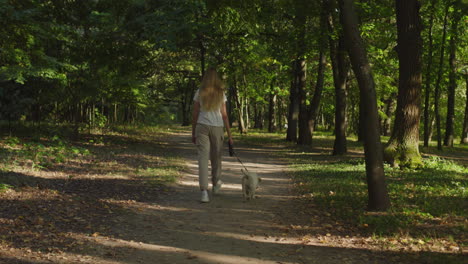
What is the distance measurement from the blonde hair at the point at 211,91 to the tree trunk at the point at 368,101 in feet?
7.79

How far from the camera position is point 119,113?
38.6 m

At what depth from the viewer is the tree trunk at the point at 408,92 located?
1266 cm

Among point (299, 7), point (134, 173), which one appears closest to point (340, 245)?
point (134, 173)

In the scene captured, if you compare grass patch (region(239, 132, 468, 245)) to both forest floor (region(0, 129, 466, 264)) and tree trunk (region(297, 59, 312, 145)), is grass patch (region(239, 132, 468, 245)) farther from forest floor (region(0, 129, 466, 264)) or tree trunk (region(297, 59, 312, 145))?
tree trunk (region(297, 59, 312, 145))

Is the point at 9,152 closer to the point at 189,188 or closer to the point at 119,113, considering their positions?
the point at 189,188

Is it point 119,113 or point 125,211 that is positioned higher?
point 119,113

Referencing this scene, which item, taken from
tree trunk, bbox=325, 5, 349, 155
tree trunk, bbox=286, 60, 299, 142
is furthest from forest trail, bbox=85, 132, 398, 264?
tree trunk, bbox=286, 60, 299, 142

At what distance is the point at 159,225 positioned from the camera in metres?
6.46

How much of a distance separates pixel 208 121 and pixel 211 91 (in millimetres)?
560

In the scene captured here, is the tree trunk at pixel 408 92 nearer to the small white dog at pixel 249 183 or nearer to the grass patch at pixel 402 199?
the grass patch at pixel 402 199

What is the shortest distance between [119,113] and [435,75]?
25837mm

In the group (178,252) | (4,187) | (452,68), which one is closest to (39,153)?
(4,187)

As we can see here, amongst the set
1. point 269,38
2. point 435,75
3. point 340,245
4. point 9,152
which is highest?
point 269,38

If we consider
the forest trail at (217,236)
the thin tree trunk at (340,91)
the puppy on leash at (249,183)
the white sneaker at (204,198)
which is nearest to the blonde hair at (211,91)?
the puppy on leash at (249,183)
